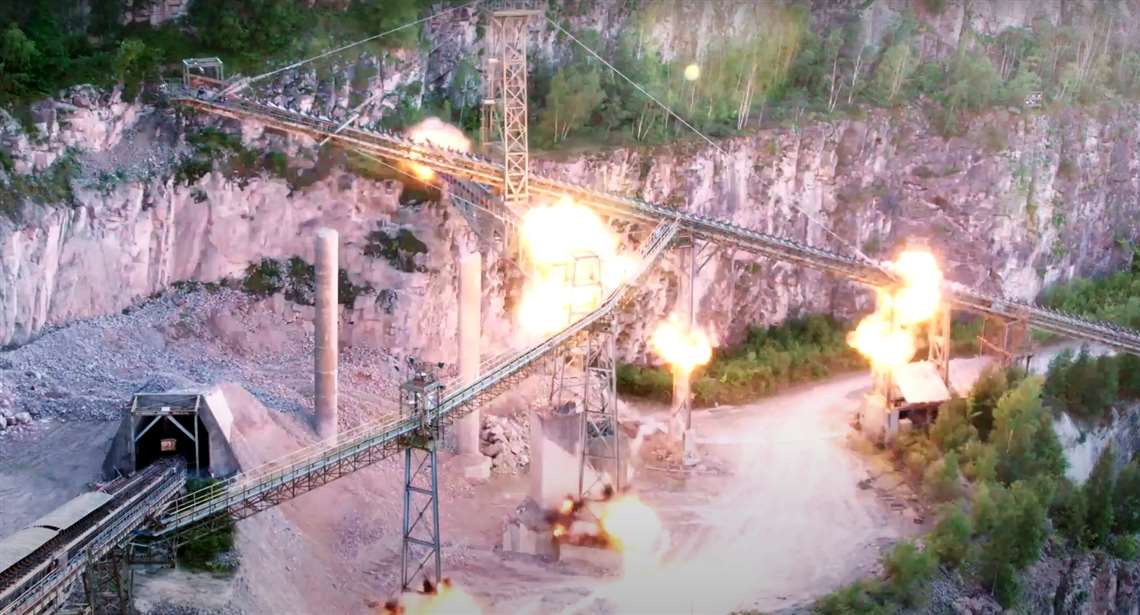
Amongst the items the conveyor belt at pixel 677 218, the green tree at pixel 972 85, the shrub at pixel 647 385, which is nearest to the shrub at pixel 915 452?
the conveyor belt at pixel 677 218

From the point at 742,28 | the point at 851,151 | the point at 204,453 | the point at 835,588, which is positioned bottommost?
the point at 835,588

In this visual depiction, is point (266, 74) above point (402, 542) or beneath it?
above

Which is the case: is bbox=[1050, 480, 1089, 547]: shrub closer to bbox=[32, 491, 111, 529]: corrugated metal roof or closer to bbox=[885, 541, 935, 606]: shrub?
bbox=[885, 541, 935, 606]: shrub

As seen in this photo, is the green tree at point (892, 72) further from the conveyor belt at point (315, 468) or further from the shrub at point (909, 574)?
the shrub at point (909, 574)

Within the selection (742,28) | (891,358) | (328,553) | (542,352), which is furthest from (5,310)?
(742,28)

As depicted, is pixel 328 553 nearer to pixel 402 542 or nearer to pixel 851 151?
pixel 402 542

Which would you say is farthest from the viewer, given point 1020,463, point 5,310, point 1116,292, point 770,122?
point 1116,292
